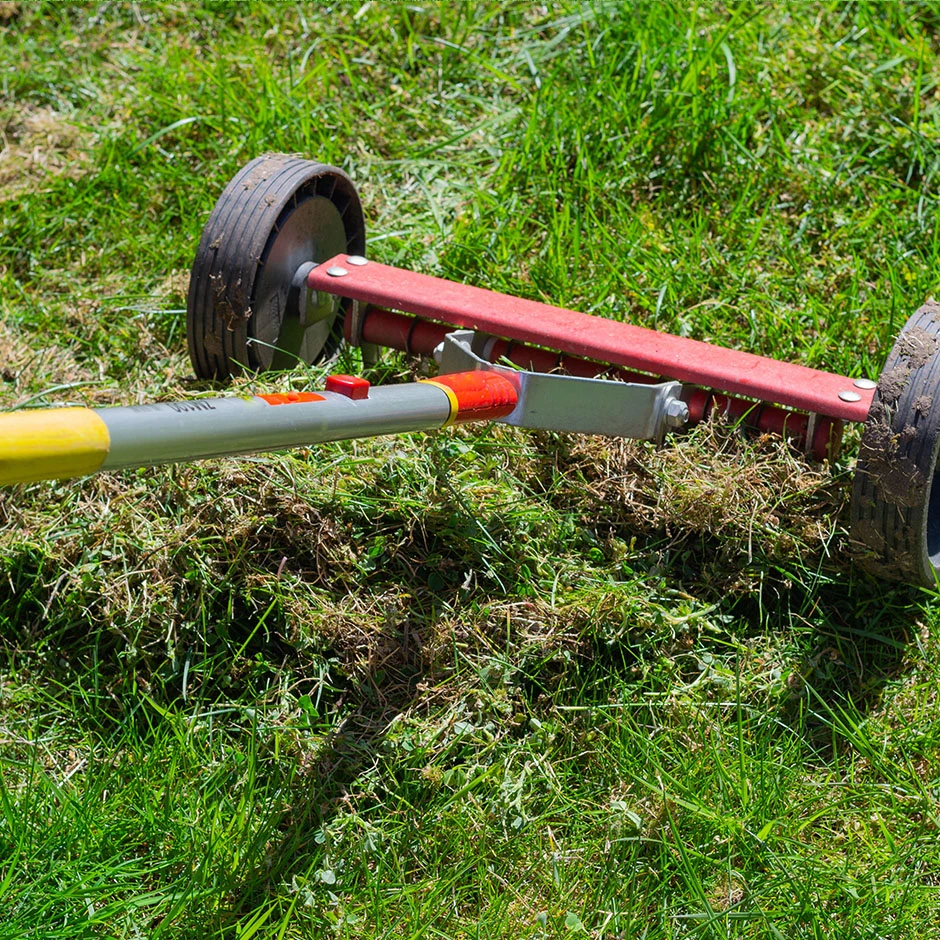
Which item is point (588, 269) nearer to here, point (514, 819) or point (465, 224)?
point (465, 224)

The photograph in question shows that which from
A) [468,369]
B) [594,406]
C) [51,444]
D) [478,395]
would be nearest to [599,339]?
[594,406]

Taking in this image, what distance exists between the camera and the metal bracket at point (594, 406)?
8.23ft

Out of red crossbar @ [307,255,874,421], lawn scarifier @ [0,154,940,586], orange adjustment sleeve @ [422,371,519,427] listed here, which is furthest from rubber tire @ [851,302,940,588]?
orange adjustment sleeve @ [422,371,519,427]

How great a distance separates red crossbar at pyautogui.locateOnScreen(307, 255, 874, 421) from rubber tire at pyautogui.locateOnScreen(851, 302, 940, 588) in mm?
146

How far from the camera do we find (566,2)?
3.91 meters

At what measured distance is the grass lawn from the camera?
2.18 metres

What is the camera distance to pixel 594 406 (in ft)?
8.32

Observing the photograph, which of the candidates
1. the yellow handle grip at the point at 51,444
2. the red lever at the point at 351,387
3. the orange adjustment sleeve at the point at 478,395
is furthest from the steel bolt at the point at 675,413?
the yellow handle grip at the point at 51,444

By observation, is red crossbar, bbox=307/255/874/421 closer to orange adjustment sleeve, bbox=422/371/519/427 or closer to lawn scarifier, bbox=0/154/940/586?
lawn scarifier, bbox=0/154/940/586

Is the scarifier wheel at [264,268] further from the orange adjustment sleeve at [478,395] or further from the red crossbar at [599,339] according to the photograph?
the orange adjustment sleeve at [478,395]

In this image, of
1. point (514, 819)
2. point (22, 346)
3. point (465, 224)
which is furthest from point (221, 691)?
point (465, 224)

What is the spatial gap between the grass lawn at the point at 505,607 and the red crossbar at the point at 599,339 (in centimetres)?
14

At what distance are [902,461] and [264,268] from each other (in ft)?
4.64

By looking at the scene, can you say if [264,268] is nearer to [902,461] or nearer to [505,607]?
[505,607]
